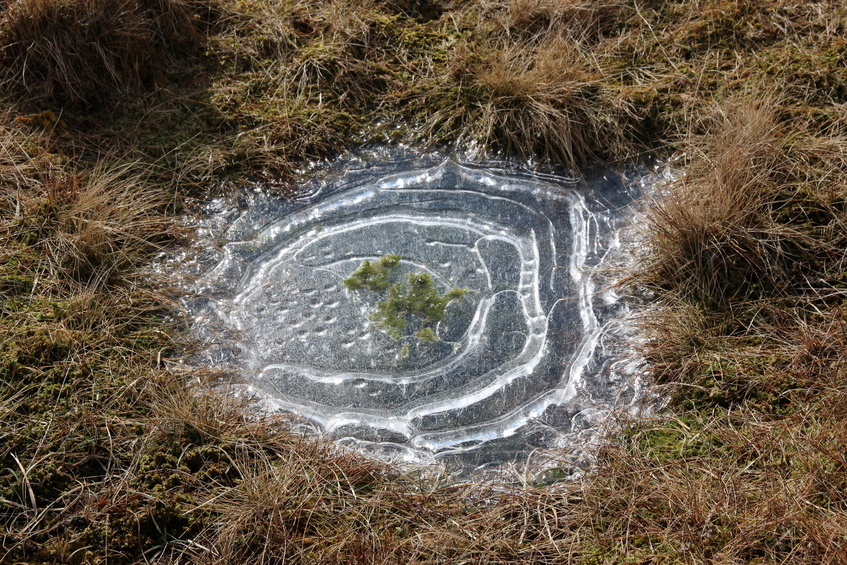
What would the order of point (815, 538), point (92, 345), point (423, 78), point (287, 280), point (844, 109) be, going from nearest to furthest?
point (815, 538)
point (92, 345)
point (287, 280)
point (844, 109)
point (423, 78)

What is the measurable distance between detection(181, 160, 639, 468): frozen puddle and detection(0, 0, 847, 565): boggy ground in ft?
0.52

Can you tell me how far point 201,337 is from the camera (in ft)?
9.60

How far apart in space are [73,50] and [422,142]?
5.38 feet

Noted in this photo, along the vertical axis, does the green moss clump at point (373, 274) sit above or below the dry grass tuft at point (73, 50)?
below

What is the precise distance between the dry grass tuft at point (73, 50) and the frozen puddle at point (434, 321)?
91 centimetres

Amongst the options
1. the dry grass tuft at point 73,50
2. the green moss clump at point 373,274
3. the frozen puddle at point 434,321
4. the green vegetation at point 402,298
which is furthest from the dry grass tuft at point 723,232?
the dry grass tuft at point 73,50

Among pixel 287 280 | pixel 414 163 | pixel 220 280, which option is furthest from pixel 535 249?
pixel 220 280

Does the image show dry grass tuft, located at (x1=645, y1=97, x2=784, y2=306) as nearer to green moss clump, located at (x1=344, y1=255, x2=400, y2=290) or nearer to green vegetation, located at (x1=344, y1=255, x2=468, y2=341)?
green vegetation, located at (x1=344, y1=255, x2=468, y2=341)

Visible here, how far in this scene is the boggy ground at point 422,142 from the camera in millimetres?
2301

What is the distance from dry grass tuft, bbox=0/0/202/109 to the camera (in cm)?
348

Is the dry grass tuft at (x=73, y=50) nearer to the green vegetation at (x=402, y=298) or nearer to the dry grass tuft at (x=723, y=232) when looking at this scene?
the green vegetation at (x=402, y=298)

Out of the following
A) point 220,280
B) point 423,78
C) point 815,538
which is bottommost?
point 815,538

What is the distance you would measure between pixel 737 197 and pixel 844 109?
0.90 meters

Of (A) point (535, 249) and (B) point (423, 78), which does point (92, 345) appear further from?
(B) point (423, 78)
